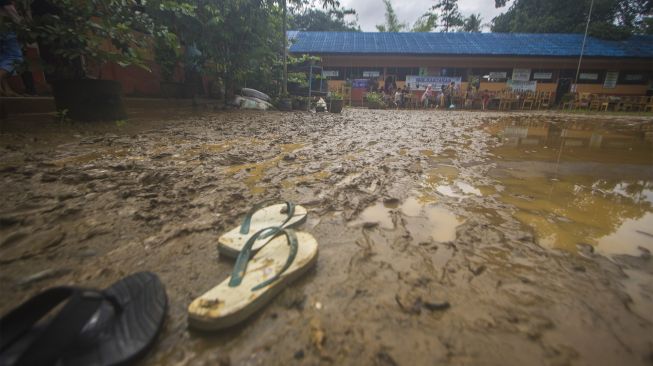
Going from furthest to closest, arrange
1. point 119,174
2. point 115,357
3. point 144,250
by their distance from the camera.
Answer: point 119,174
point 144,250
point 115,357

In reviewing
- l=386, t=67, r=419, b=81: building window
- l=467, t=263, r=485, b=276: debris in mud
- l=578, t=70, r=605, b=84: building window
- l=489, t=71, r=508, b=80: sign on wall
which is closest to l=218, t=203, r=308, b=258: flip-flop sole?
l=467, t=263, r=485, b=276: debris in mud

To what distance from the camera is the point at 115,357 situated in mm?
656

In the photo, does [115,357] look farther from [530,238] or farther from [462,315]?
[530,238]

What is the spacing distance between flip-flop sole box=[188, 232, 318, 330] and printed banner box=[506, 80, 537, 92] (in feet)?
67.7

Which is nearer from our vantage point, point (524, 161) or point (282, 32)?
point (524, 161)

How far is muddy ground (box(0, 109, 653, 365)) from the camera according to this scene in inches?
30.5

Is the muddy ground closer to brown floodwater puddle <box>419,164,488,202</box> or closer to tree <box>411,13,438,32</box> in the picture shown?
brown floodwater puddle <box>419,164,488,202</box>

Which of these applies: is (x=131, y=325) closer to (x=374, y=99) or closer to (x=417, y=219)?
(x=417, y=219)

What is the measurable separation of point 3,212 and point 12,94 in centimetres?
447

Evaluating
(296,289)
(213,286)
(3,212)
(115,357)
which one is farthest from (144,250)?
(3,212)

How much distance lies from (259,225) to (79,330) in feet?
A: 2.41

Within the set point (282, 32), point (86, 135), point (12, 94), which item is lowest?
point (86, 135)

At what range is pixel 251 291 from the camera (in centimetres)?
87

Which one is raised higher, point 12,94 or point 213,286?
point 12,94
